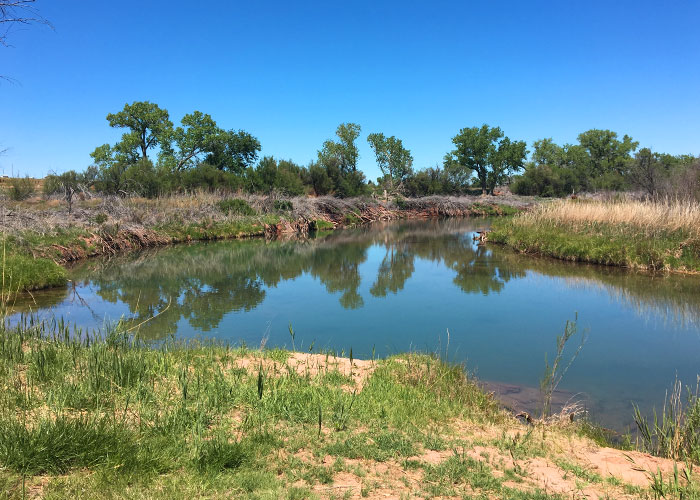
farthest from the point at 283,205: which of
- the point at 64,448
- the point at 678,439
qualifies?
the point at 64,448

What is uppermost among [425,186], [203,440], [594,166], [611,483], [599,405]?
[594,166]

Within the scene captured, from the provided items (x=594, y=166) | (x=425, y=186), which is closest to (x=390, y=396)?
(x=425, y=186)

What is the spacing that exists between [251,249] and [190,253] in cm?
324

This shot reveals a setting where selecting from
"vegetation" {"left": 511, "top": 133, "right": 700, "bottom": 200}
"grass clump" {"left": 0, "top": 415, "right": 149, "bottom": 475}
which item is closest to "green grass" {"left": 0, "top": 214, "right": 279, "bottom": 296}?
"grass clump" {"left": 0, "top": 415, "right": 149, "bottom": 475}

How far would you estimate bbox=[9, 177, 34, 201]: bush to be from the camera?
97.5ft

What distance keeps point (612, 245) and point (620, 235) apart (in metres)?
1.05

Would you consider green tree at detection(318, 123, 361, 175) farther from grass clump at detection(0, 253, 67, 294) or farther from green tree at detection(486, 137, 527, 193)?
grass clump at detection(0, 253, 67, 294)

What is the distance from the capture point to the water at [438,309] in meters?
7.64

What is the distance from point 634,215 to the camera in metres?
18.1

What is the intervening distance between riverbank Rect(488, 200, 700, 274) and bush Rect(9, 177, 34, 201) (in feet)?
103

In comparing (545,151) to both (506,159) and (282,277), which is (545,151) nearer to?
(506,159)

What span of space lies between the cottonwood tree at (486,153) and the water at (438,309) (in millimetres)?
→ 49351

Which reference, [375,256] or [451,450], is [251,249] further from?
[451,450]

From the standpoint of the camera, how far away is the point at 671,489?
135 inches
